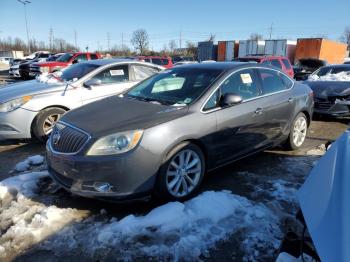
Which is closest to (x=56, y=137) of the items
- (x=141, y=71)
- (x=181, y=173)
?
(x=181, y=173)

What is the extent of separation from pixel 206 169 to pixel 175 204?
729mm

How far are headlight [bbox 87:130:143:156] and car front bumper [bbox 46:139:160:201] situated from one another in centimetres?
5

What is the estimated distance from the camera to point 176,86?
15.0 ft

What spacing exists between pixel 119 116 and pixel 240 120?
1.61 meters

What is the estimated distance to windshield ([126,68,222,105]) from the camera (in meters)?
4.21

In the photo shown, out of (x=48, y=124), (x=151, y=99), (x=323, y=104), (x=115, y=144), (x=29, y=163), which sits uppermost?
(x=151, y=99)

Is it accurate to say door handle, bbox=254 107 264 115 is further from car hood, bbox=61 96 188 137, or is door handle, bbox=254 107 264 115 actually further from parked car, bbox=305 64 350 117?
parked car, bbox=305 64 350 117

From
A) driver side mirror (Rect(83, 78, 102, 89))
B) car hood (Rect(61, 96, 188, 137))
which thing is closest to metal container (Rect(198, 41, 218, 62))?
driver side mirror (Rect(83, 78, 102, 89))

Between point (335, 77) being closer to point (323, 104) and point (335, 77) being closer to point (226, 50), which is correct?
point (323, 104)

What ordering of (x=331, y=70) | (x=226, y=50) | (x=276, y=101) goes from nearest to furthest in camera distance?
1. (x=276, y=101)
2. (x=331, y=70)
3. (x=226, y=50)

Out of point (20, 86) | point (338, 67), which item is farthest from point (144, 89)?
point (338, 67)

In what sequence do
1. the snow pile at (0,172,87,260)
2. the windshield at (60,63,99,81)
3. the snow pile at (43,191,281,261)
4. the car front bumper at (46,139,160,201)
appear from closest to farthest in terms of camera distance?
the snow pile at (43,191,281,261) < the snow pile at (0,172,87,260) < the car front bumper at (46,139,160,201) < the windshield at (60,63,99,81)

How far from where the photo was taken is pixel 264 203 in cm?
377

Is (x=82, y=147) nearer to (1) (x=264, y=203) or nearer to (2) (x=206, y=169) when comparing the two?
(2) (x=206, y=169)
